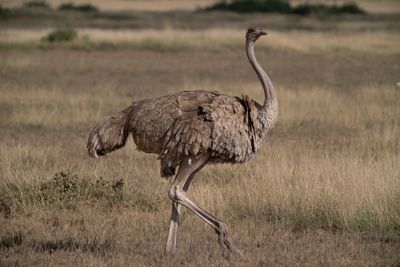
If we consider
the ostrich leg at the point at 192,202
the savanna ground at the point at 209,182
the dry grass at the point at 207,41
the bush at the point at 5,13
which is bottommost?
the bush at the point at 5,13

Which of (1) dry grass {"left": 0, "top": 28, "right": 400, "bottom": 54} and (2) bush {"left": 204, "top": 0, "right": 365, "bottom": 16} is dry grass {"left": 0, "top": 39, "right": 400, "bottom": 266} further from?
(2) bush {"left": 204, "top": 0, "right": 365, "bottom": 16}

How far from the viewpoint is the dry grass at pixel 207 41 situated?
96.3 ft

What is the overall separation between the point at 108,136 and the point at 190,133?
62 cm

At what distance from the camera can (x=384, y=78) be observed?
68.9 feet

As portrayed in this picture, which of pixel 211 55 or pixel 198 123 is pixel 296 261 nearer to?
pixel 198 123

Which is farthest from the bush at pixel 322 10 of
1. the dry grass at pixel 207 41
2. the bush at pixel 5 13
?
→ the dry grass at pixel 207 41

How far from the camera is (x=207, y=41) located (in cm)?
3059

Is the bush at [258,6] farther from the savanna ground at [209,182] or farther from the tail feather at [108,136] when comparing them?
the tail feather at [108,136]

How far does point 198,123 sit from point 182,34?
2579cm

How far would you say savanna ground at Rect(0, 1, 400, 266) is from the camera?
692 cm

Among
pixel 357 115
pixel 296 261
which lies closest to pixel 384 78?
pixel 357 115

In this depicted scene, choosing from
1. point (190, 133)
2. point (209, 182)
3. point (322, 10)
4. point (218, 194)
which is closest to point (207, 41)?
point (209, 182)

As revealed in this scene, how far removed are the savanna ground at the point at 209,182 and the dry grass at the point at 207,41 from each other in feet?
23.9

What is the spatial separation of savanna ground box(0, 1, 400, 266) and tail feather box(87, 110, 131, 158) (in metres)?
0.77
